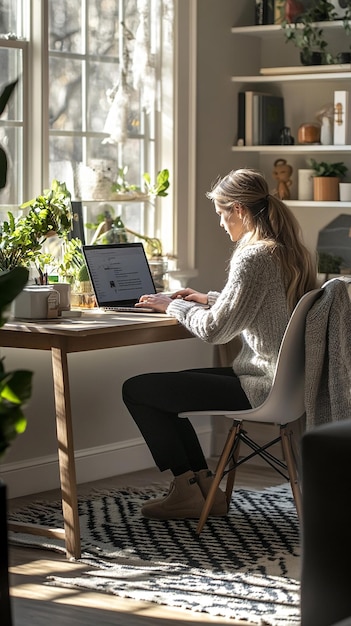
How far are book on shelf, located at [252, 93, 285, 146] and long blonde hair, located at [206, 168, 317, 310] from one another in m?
1.37

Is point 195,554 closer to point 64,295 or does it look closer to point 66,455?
point 66,455

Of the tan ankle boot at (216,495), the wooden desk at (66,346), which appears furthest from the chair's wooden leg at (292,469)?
the wooden desk at (66,346)

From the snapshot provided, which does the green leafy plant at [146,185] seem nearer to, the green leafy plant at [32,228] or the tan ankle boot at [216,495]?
the green leafy plant at [32,228]

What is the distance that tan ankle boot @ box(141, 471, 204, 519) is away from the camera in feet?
13.9

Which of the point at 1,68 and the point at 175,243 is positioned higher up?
the point at 1,68

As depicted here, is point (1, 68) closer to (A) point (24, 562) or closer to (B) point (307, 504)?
(A) point (24, 562)

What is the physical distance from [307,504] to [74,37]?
2831 mm

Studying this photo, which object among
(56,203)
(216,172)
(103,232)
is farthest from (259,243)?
(216,172)

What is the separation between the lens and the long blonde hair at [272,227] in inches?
155

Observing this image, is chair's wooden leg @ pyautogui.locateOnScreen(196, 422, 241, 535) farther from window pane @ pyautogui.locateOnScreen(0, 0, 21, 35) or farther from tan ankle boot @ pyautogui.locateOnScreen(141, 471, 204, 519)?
window pane @ pyautogui.locateOnScreen(0, 0, 21, 35)

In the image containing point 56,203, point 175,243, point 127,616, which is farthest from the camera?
point 175,243

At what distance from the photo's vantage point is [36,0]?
452 cm

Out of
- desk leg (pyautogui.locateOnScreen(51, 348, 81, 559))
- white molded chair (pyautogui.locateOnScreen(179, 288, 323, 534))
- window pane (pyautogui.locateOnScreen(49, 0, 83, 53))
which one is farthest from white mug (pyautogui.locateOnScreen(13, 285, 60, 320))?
window pane (pyautogui.locateOnScreen(49, 0, 83, 53))

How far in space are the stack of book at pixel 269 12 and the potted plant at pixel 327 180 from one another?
69cm
